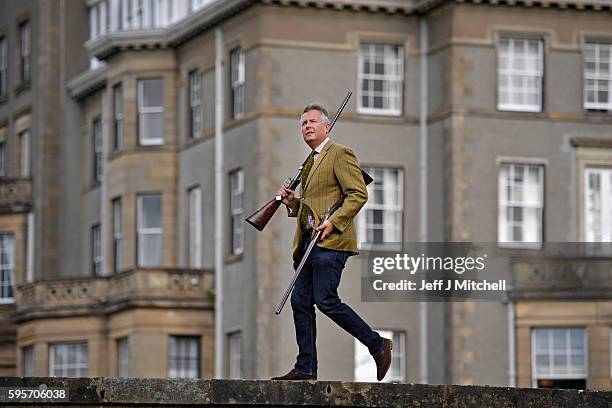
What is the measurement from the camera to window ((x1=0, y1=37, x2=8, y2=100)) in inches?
2614

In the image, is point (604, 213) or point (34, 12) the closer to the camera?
point (604, 213)

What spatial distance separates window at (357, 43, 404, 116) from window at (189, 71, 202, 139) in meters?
4.82

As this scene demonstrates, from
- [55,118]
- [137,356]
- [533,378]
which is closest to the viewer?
[533,378]

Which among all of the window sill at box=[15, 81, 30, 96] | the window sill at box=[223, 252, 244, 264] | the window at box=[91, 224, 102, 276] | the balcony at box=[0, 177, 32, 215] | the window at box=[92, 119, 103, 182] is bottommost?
the window sill at box=[223, 252, 244, 264]

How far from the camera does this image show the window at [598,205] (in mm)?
49875

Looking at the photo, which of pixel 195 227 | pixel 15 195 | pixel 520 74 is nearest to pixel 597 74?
pixel 520 74

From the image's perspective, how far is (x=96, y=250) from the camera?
195 ft

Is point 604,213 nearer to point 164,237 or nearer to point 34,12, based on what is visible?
point 164,237

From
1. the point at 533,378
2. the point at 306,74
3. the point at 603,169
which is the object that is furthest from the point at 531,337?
the point at 306,74

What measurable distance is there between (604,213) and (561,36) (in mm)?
4235

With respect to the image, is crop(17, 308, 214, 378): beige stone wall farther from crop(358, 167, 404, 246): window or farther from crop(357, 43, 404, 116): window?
crop(357, 43, 404, 116): window

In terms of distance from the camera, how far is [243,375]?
49781mm

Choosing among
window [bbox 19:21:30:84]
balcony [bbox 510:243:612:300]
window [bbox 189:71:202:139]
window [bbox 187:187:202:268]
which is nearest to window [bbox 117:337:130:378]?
window [bbox 187:187:202:268]

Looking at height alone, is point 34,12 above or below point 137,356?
above
